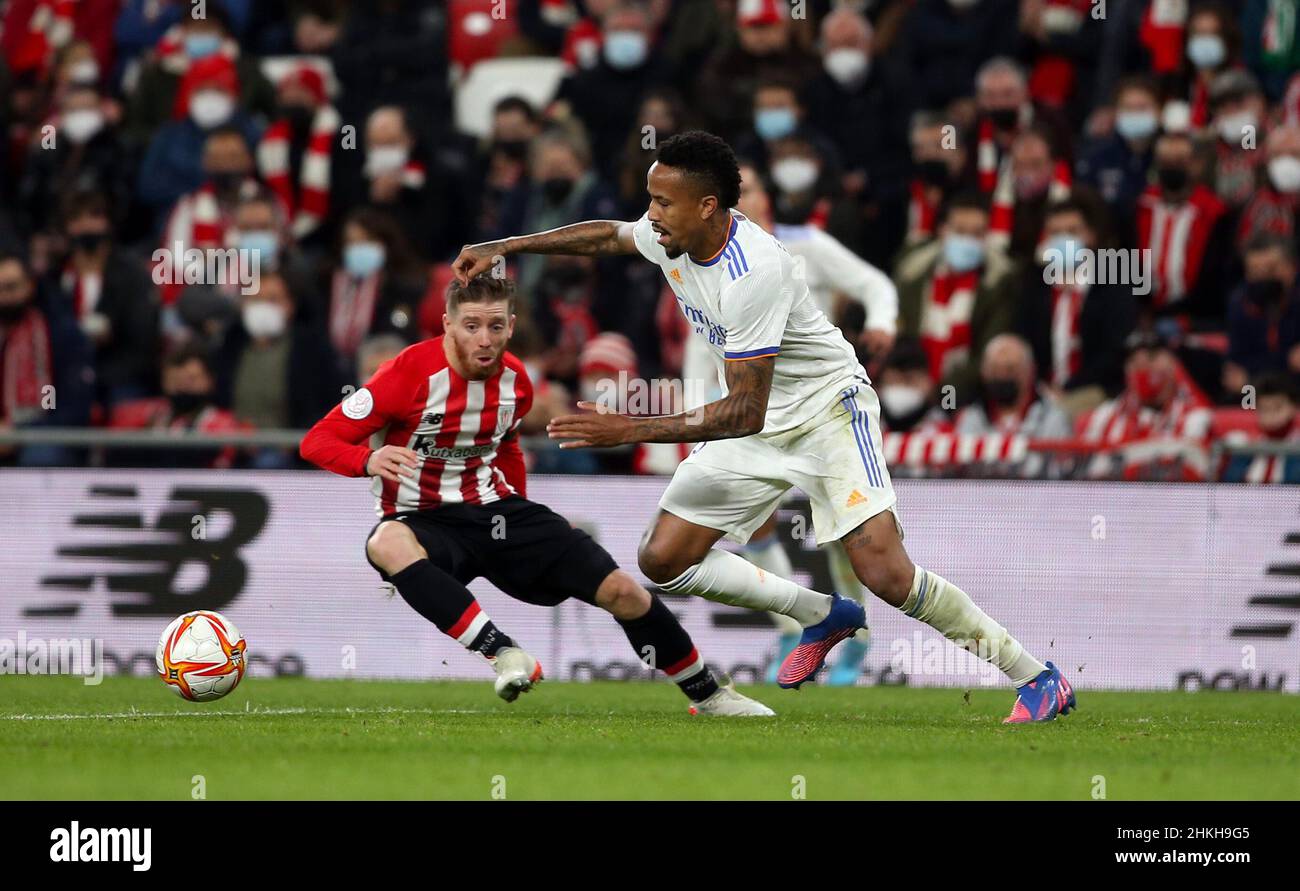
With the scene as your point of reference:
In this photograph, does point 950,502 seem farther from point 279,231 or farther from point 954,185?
point 279,231

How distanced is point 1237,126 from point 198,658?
833 centimetres

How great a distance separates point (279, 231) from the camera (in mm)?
14641

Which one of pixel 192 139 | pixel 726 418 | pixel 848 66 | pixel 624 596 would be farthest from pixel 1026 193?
pixel 726 418

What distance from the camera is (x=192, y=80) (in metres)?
15.6

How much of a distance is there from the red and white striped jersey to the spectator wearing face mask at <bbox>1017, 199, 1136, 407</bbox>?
5.08m

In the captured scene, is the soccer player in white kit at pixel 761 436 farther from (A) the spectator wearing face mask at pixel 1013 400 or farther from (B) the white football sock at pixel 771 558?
(A) the spectator wearing face mask at pixel 1013 400

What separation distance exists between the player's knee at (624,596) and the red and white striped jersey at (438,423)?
0.70 metres

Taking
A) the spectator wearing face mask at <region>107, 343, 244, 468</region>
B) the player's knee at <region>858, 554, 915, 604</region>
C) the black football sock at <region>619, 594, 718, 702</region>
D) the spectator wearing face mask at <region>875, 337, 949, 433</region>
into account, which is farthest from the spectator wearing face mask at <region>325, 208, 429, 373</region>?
the player's knee at <region>858, 554, 915, 604</region>

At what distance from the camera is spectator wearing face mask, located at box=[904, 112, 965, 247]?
13758 millimetres

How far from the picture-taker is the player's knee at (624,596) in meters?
8.47

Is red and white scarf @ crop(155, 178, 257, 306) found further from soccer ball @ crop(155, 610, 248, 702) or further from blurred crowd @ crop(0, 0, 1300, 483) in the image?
soccer ball @ crop(155, 610, 248, 702)

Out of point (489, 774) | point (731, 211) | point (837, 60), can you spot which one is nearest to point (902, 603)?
point (731, 211)

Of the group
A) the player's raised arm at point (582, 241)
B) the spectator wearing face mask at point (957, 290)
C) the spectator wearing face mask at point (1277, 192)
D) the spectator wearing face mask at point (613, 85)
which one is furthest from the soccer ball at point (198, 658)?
the spectator wearing face mask at point (1277, 192)

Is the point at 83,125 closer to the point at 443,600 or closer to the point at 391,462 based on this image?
the point at 391,462
